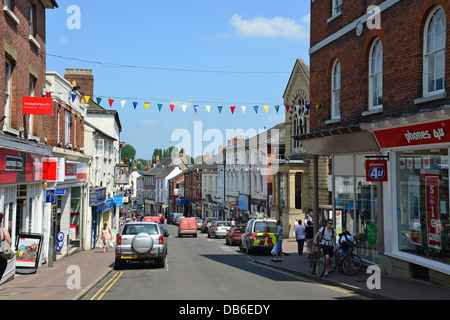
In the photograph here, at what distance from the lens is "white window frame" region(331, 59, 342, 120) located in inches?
705

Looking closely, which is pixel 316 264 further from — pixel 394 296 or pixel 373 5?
pixel 373 5

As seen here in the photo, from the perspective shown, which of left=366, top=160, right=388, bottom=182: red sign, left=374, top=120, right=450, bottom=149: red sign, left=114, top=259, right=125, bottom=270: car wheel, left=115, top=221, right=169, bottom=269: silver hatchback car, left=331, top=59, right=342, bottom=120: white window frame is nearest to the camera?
left=374, top=120, right=450, bottom=149: red sign

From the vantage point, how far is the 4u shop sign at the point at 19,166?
1317 cm

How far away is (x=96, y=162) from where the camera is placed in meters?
34.1

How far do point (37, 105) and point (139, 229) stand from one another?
5.58 m

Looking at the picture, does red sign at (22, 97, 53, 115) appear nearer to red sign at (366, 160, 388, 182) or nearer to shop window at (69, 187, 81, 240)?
red sign at (366, 160, 388, 182)

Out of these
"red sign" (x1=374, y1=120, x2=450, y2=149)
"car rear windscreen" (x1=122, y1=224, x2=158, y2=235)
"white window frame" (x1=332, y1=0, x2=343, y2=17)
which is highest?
"white window frame" (x1=332, y1=0, x2=343, y2=17)

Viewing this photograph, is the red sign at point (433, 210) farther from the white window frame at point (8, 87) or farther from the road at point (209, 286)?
the white window frame at point (8, 87)

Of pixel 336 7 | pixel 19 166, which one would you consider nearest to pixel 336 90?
pixel 336 7

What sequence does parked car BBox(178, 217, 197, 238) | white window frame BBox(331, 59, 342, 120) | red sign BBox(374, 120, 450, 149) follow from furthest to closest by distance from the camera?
1. parked car BBox(178, 217, 197, 238)
2. white window frame BBox(331, 59, 342, 120)
3. red sign BBox(374, 120, 450, 149)

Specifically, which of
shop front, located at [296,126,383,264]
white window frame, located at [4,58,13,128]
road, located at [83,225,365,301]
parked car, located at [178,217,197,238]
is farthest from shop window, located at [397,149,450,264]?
parked car, located at [178,217,197,238]

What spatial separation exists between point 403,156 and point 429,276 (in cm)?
331

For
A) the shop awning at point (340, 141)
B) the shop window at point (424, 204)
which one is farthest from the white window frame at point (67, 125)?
the shop window at point (424, 204)

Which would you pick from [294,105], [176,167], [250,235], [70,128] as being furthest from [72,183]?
[176,167]
